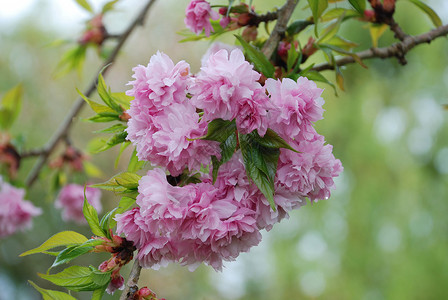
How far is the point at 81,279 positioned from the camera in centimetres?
55

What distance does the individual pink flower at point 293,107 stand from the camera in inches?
18.9

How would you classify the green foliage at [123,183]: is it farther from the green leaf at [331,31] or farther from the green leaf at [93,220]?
the green leaf at [331,31]

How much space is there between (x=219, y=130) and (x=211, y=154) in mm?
29

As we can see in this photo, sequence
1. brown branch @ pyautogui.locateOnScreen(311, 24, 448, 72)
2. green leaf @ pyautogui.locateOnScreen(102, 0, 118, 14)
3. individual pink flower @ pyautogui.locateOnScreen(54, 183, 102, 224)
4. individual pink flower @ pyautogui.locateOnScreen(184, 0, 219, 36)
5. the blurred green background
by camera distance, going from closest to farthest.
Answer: individual pink flower @ pyautogui.locateOnScreen(184, 0, 219, 36)
brown branch @ pyautogui.locateOnScreen(311, 24, 448, 72)
green leaf @ pyautogui.locateOnScreen(102, 0, 118, 14)
individual pink flower @ pyautogui.locateOnScreen(54, 183, 102, 224)
the blurred green background

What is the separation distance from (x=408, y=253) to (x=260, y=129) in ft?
13.5

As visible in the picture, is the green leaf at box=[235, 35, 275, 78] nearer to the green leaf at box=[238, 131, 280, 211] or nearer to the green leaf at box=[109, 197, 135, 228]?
the green leaf at box=[238, 131, 280, 211]

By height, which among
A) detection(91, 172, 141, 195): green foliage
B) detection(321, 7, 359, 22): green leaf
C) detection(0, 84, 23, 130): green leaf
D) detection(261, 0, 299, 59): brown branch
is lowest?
detection(0, 84, 23, 130): green leaf

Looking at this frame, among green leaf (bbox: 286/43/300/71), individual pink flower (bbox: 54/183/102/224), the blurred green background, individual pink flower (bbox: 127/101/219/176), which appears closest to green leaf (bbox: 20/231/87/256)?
individual pink flower (bbox: 127/101/219/176)

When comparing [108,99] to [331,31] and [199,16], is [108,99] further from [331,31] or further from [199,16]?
[331,31]

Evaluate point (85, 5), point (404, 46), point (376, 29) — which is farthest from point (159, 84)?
point (85, 5)

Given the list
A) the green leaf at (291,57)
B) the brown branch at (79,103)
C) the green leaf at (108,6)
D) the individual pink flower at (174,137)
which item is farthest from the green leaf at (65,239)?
the green leaf at (108,6)

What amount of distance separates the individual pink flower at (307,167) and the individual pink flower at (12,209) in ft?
3.65

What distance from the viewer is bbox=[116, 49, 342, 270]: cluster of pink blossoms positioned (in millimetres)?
474

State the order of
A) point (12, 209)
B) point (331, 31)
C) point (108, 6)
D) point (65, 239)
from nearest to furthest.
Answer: point (65, 239)
point (331, 31)
point (108, 6)
point (12, 209)
